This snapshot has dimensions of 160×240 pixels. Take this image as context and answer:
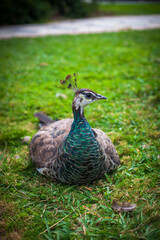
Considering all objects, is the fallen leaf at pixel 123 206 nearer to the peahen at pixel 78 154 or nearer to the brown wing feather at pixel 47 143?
the peahen at pixel 78 154

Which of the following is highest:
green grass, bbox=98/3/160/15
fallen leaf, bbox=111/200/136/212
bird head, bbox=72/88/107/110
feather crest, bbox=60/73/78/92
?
green grass, bbox=98/3/160/15

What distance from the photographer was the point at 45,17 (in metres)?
14.6

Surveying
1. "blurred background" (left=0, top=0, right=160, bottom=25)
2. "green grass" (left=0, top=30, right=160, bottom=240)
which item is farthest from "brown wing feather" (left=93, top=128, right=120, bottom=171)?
"blurred background" (left=0, top=0, right=160, bottom=25)

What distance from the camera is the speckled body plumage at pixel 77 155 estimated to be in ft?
6.75

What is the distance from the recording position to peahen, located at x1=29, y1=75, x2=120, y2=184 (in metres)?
2.06

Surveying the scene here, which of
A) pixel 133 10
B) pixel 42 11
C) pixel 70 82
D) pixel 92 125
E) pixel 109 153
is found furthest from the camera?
pixel 133 10

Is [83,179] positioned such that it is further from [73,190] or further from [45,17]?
[45,17]

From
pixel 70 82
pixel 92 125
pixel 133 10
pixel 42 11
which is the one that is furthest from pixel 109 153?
pixel 133 10

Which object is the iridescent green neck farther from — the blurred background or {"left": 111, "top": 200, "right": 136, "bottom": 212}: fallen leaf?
the blurred background

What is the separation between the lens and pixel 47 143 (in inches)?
98.9

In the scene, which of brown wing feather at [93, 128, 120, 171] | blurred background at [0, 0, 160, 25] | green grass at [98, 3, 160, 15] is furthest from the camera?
green grass at [98, 3, 160, 15]

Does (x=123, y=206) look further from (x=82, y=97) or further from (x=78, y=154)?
(x=82, y=97)

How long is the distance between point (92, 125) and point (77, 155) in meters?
1.43

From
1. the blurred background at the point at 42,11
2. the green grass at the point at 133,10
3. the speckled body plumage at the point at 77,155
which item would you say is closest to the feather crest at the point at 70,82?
the speckled body plumage at the point at 77,155
